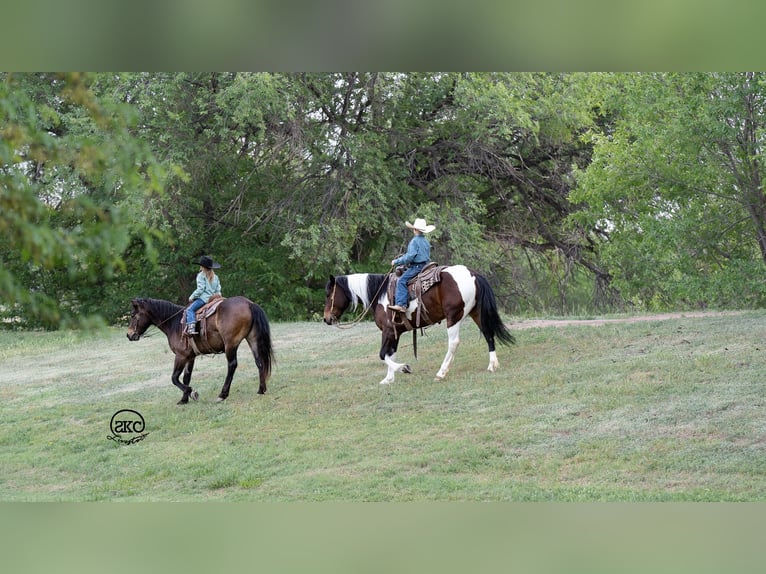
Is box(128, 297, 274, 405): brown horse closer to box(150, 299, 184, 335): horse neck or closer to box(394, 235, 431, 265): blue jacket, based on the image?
box(150, 299, 184, 335): horse neck

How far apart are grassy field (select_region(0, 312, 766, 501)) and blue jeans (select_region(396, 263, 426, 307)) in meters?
0.97

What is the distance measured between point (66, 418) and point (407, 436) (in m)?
4.40

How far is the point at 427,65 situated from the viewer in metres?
3.58

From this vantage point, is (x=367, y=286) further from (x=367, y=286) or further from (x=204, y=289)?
(x=204, y=289)

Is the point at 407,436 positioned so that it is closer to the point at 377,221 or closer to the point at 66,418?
the point at 66,418

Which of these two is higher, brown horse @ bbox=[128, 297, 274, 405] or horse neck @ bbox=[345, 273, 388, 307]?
horse neck @ bbox=[345, 273, 388, 307]

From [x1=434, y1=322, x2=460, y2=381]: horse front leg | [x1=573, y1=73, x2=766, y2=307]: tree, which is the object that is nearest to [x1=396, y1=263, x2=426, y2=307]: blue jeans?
[x1=434, y1=322, x2=460, y2=381]: horse front leg

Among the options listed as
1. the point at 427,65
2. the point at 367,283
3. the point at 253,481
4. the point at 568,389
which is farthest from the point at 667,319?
the point at 427,65

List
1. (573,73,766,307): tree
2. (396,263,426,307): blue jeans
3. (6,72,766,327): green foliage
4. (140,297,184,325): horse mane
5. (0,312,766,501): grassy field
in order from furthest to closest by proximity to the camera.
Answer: (6,72,766,327): green foliage
(573,73,766,307): tree
(396,263,426,307): blue jeans
(140,297,184,325): horse mane
(0,312,766,501): grassy field

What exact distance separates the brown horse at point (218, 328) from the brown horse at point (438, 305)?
0.92 meters

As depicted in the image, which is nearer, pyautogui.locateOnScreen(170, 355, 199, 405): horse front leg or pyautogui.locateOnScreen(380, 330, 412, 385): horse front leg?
pyautogui.locateOnScreen(170, 355, 199, 405): horse front leg

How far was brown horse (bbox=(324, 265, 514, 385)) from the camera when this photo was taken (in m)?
9.98

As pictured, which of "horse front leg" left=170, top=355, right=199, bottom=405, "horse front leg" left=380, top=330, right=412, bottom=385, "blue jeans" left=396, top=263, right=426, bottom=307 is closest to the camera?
"horse front leg" left=170, top=355, right=199, bottom=405

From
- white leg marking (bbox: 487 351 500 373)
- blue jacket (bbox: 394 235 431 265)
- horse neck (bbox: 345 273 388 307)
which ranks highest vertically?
blue jacket (bbox: 394 235 431 265)
